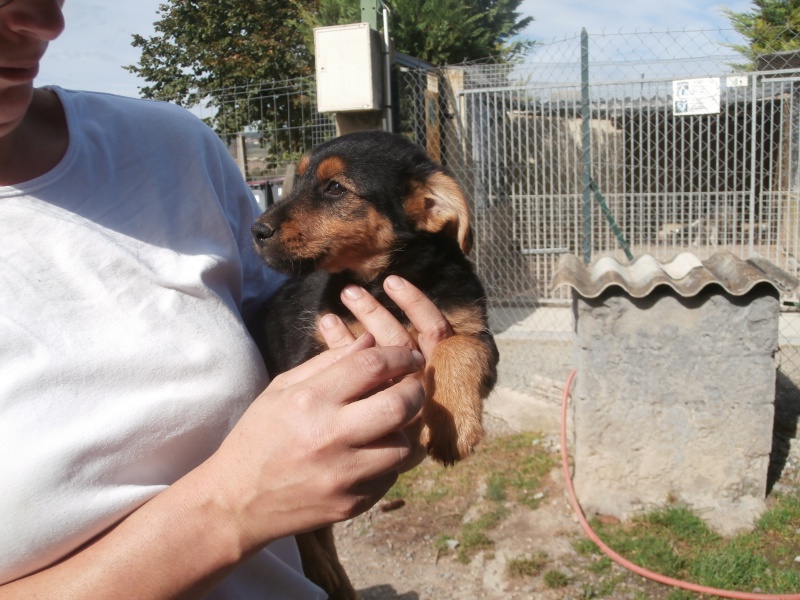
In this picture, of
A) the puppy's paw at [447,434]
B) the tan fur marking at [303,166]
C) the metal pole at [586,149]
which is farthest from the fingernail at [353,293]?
the metal pole at [586,149]

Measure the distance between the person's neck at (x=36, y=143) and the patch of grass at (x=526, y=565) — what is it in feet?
11.3

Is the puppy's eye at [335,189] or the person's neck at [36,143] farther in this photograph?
the puppy's eye at [335,189]

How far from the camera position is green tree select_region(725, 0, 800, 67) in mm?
7715

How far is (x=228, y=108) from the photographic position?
8172mm

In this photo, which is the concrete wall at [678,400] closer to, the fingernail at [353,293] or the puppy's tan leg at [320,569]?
the puppy's tan leg at [320,569]

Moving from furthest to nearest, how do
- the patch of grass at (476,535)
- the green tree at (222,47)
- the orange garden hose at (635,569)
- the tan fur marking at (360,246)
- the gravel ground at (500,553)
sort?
the green tree at (222,47) < the patch of grass at (476,535) < the gravel ground at (500,553) < the orange garden hose at (635,569) < the tan fur marking at (360,246)

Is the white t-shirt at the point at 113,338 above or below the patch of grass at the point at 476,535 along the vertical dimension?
above

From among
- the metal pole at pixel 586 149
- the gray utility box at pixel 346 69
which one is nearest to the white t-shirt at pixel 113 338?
the gray utility box at pixel 346 69

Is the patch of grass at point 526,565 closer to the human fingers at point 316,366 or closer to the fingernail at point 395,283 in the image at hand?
the fingernail at point 395,283

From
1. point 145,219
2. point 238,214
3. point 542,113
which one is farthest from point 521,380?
point 145,219

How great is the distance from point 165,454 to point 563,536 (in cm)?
367

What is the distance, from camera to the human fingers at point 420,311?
1636mm

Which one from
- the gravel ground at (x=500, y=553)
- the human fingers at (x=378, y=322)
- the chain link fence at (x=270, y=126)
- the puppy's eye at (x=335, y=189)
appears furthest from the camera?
Answer: the chain link fence at (x=270, y=126)

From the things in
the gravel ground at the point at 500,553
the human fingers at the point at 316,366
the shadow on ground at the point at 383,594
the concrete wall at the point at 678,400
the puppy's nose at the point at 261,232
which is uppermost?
the puppy's nose at the point at 261,232
